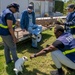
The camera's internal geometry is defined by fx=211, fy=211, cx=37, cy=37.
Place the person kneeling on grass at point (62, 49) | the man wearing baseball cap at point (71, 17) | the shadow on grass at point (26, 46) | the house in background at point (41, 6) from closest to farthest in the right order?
the person kneeling on grass at point (62, 49) < the man wearing baseball cap at point (71, 17) < the shadow on grass at point (26, 46) < the house in background at point (41, 6)

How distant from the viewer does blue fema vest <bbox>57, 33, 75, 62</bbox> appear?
4701mm

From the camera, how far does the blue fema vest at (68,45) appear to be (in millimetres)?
4701

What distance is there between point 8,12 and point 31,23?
3.12 meters

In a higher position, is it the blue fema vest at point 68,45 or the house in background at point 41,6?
the blue fema vest at point 68,45

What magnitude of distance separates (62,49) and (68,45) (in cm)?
20

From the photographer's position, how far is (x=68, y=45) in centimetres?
475

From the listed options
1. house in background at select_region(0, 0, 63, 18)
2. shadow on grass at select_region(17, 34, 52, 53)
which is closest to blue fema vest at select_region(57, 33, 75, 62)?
shadow on grass at select_region(17, 34, 52, 53)

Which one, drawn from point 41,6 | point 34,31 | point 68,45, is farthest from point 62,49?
point 41,6

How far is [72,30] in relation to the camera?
7152 mm

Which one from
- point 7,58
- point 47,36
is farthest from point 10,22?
point 47,36

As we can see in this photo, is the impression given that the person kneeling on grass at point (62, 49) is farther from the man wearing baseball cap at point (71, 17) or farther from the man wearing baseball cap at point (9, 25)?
the man wearing baseball cap at point (71, 17)

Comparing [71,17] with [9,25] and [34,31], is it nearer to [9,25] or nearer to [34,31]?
[34,31]

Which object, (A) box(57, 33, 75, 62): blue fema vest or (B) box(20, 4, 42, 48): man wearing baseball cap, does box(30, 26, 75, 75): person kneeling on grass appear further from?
(B) box(20, 4, 42, 48): man wearing baseball cap

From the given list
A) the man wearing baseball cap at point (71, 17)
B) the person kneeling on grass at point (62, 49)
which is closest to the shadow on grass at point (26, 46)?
the man wearing baseball cap at point (71, 17)
